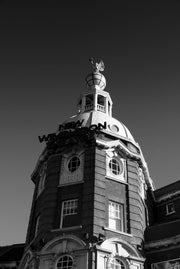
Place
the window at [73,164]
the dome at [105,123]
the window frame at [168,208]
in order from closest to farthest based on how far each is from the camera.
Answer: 1. the window at [73,164]
2. the dome at [105,123]
3. the window frame at [168,208]

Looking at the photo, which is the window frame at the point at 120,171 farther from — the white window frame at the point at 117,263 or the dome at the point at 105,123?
the white window frame at the point at 117,263

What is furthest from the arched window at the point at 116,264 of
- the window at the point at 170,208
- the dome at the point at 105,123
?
the dome at the point at 105,123

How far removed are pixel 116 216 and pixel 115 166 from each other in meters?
4.31

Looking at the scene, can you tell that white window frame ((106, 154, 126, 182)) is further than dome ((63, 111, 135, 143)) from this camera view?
No

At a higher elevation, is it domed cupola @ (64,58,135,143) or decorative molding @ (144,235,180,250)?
domed cupola @ (64,58,135,143)

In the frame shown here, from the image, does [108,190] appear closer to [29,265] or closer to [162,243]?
[162,243]

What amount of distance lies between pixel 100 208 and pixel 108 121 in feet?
31.0

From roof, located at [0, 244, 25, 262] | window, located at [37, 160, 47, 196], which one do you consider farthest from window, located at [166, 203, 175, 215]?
roof, located at [0, 244, 25, 262]

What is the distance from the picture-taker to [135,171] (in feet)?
97.0

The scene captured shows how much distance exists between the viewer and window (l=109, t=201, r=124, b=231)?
25.6 m

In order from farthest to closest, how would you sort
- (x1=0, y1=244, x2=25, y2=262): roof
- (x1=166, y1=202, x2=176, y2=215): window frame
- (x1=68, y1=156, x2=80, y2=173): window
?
1. (x1=166, y1=202, x2=176, y2=215): window frame
2. (x1=0, y1=244, x2=25, y2=262): roof
3. (x1=68, y1=156, x2=80, y2=173): window

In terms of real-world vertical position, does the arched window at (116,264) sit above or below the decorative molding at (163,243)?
below

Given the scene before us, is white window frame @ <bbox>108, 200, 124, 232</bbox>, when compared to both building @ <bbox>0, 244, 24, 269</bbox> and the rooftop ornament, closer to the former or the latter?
building @ <bbox>0, 244, 24, 269</bbox>

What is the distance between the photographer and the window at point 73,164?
28.3m
